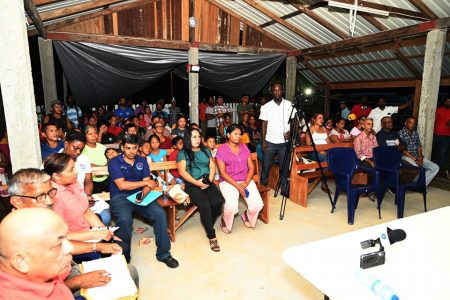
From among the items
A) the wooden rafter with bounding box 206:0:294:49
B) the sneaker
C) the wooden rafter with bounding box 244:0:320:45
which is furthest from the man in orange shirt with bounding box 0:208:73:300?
the wooden rafter with bounding box 206:0:294:49

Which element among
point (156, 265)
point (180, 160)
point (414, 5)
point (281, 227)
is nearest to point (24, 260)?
point (156, 265)

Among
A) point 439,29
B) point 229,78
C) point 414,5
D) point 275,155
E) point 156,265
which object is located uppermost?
point 414,5

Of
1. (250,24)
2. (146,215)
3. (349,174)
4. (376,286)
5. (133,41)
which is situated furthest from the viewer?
(250,24)

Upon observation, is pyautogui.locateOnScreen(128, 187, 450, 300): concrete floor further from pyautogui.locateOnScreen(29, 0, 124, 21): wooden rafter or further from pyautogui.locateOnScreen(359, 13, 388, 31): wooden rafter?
pyautogui.locateOnScreen(29, 0, 124, 21): wooden rafter

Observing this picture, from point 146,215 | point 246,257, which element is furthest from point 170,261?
point 246,257

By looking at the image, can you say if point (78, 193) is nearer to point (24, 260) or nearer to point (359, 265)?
point (24, 260)

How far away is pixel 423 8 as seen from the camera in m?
4.75

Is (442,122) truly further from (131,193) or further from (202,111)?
(131,193)

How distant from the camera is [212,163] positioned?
3.72 m

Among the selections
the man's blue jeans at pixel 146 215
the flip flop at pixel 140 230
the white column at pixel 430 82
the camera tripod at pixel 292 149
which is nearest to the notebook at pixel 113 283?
the man's blue jeans at pixel 146 215

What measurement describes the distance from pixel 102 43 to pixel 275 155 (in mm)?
4515

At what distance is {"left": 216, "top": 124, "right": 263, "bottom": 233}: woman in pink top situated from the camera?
144 inches

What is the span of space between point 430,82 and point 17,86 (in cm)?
594

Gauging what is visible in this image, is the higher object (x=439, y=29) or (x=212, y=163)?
(x=439, y=29)
